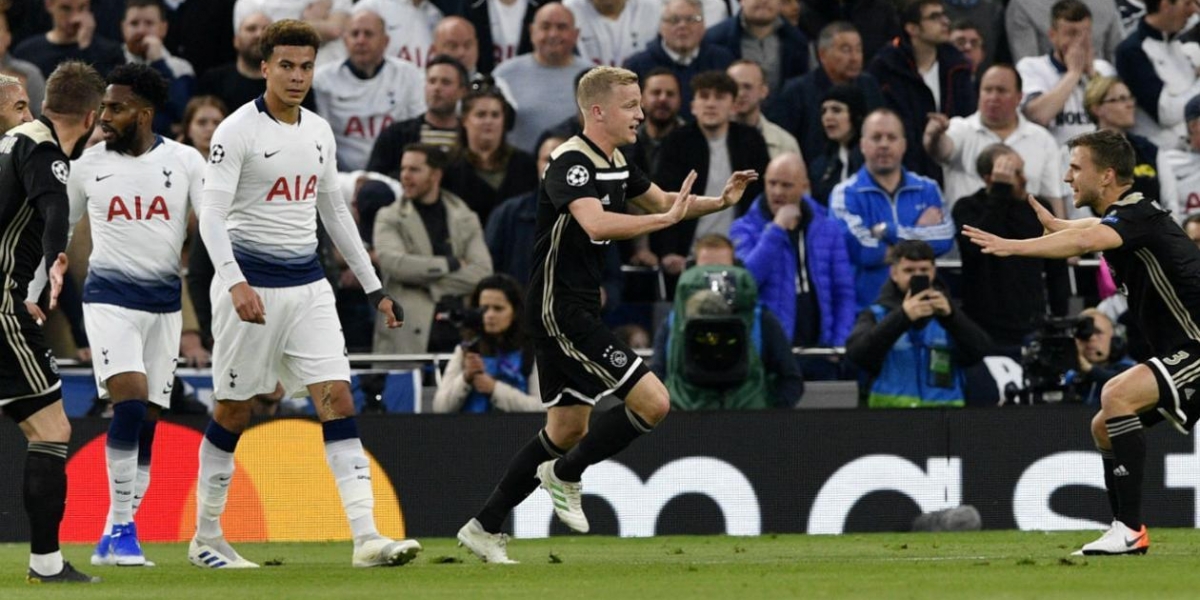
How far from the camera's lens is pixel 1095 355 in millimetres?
14406

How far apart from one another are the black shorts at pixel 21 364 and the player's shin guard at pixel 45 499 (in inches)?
9.9

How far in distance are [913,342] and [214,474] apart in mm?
5677

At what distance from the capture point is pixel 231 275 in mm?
9797

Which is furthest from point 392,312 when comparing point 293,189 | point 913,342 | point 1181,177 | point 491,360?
point 1181,177

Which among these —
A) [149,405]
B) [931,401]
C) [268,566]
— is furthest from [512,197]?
[268,566]

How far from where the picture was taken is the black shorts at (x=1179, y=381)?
33.5 feet

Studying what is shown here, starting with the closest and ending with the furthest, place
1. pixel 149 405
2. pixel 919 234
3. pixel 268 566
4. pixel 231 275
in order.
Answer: pixel 231 275
pixel 268 566
pixel 149 405
pixel 919 234

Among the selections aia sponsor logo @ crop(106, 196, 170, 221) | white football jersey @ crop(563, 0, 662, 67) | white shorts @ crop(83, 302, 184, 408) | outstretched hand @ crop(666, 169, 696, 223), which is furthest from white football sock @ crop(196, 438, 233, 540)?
white football jersey @ crop(563, 0, 662, 67)

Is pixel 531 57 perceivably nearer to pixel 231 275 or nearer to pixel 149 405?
pixel 149 405

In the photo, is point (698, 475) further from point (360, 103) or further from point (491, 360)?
point (360, 103)

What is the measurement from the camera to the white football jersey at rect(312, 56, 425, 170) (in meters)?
17.2

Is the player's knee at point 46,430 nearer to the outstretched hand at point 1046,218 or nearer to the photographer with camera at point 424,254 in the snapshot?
the outstretched hand at point 1046,218

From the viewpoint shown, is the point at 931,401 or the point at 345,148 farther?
the point at 345,148

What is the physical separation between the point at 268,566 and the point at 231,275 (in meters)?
1.87
